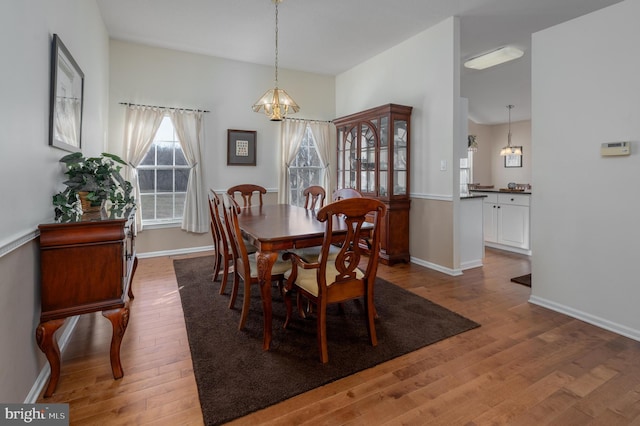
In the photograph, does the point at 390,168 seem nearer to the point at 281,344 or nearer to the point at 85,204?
the point at 281,344

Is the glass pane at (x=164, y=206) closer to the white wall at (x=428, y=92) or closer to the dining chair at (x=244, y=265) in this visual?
the dining chair at (x=244, y=265)

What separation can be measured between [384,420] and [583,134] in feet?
8.27

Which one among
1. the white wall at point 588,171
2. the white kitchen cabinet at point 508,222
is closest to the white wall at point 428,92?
the white wall at point 588,171

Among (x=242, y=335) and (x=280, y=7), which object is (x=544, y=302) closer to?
(x=242, y=335)

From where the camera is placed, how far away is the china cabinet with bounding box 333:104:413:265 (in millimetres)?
4074

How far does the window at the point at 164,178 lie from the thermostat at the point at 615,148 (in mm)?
4540

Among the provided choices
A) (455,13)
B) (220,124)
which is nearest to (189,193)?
(220,124)

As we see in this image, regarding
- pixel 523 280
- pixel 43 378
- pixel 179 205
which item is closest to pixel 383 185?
pixel 523 280

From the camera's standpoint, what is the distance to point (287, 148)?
5238 millimetres

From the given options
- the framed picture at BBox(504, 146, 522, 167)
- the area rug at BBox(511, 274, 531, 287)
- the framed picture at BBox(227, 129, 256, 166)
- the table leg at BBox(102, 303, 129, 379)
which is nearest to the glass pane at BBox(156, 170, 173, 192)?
the framed picture at BBox(227, 129, 256, 166)

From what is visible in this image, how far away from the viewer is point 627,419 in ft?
4.92

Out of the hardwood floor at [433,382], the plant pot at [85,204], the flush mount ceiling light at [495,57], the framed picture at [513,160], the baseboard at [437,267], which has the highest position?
the flush mount ceiling light at [495,57]

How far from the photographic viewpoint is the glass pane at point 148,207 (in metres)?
4.50

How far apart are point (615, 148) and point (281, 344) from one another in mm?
2692
